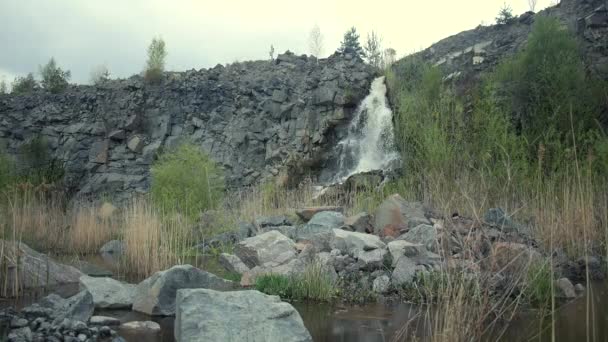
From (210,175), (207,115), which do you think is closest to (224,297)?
(210,175)

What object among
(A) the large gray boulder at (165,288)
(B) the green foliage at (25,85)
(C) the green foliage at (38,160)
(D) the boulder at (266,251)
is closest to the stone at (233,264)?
(D) the boulder at (266,251)

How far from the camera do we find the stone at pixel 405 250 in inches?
301

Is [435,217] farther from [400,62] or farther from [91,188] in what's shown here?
[91,188]

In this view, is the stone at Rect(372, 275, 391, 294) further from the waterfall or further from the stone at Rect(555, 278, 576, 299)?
the waterfall

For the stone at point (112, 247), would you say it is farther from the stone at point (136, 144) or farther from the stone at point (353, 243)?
the stone at point (136, 144)

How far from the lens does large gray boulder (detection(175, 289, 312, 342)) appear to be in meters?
4.41

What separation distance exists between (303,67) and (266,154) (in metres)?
6.71

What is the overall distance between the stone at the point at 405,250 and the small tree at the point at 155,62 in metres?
26.3

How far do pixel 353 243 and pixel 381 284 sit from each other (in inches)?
50.8

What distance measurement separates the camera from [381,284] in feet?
23.3

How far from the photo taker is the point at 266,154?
26.2 m

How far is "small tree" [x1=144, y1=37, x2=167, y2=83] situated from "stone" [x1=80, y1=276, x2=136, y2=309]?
86.7 ft

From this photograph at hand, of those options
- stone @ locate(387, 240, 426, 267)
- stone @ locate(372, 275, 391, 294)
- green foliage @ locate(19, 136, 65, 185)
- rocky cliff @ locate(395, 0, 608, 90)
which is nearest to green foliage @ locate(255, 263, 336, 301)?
stone @ locate(372, 275, 391, 294)

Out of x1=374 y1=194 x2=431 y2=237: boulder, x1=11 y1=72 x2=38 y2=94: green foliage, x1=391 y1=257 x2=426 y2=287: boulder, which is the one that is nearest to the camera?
x1=391 y1=257 x2=426 y2=287: boulder
